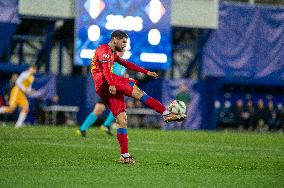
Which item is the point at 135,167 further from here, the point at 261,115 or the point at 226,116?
the point at 261,115

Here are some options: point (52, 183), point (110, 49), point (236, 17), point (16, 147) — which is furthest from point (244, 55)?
point (52, 183)

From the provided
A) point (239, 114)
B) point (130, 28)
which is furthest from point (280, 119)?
point (130, 28)

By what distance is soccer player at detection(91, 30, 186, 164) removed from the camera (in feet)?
41.1

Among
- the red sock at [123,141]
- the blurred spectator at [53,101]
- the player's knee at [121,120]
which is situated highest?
the player's knee at [121,120]

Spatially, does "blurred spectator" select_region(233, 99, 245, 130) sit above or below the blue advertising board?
below

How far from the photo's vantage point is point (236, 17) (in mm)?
36219

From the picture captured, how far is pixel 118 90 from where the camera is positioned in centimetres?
1266

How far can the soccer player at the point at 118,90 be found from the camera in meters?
12.5

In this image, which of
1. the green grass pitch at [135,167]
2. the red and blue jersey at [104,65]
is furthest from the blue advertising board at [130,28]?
the red and blue jersey at [104,65]

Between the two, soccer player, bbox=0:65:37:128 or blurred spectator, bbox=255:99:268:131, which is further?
blurred spectator, bbox=255:99:268:131

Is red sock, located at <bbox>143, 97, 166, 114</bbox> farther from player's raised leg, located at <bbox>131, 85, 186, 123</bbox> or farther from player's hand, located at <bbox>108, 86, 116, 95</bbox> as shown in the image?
player's hand, located at <bbox>108, 86, 116, 95</bbox>

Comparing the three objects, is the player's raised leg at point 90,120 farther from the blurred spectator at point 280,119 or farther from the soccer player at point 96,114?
the blurred spectator at point 280,119

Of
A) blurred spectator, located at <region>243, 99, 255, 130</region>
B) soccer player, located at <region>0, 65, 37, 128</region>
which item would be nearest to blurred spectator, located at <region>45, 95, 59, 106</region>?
soccer player, located at <region>0, 65, 37, 128</region>

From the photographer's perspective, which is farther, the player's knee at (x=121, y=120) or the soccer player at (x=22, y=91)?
the soccer player at (x=22, y=91)
